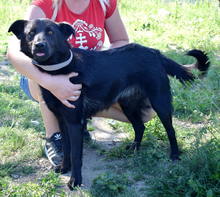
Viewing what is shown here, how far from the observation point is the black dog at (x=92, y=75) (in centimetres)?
215

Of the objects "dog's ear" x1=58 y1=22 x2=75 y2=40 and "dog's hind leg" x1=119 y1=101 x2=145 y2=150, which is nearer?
"dog's ear" x1=58 y1=22 x2=75 y2=40

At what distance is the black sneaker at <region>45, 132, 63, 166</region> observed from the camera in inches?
102

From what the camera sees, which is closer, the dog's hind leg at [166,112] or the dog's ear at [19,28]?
the dog's ear at [19,28]

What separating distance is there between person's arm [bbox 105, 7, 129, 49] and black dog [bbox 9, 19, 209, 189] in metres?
0.48

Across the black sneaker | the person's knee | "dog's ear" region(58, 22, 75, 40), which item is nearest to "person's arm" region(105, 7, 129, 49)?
"dog's ear" region(58, 22, 75, 40)

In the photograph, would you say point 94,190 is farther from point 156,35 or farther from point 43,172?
point 156,35

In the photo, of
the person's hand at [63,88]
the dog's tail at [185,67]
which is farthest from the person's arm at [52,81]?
the dog's tail at [185,67]

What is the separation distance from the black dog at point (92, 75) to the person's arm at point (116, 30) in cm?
48

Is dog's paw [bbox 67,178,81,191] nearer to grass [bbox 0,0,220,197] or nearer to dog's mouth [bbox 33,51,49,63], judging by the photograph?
grass [bbox 0,0,220,197]

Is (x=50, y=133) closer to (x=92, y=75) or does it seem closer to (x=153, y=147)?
(x=92, y=75)

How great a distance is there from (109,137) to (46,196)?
1.17 m

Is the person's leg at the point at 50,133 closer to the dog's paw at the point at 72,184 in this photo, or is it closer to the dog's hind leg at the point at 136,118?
the dog's paw at the point at 72,184

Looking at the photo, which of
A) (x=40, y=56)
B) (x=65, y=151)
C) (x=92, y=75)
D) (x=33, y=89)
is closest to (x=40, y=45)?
(x=40, y=56)

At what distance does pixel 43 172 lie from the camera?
8.14 feet
